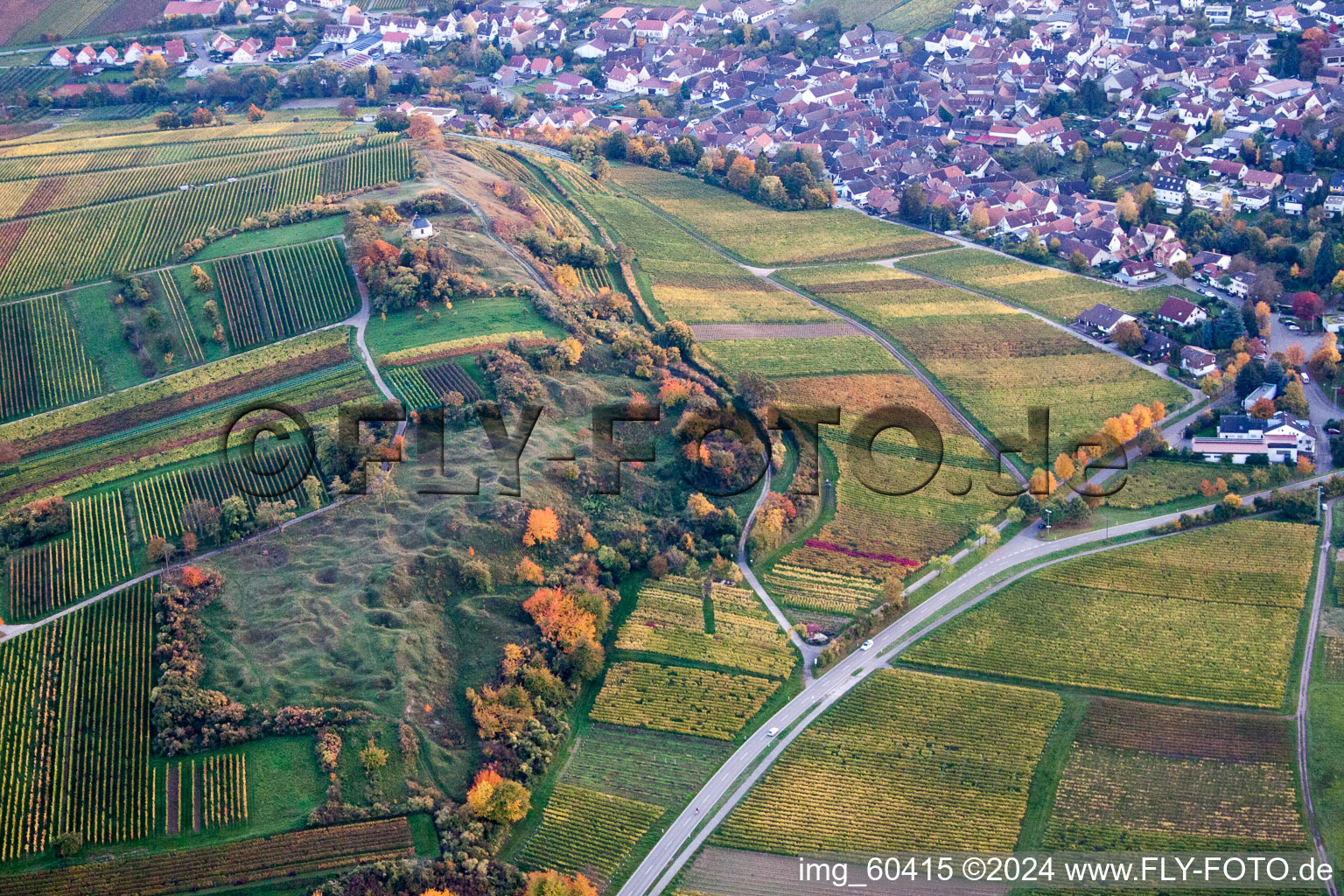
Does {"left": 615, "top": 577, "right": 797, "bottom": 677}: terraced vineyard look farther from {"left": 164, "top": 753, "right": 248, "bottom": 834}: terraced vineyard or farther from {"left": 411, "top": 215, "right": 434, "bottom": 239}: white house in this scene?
{"left": 411, "top": 215, "right": 434, "bottom": 239}: white house

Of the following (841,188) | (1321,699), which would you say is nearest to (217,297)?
(841,188)

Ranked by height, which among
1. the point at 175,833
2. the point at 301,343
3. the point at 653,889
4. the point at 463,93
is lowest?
the point at 653,889

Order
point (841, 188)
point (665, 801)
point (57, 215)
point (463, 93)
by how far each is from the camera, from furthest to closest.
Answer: point (463, 93) → point (841, 188) → point (57, 215) → point (665, 801)

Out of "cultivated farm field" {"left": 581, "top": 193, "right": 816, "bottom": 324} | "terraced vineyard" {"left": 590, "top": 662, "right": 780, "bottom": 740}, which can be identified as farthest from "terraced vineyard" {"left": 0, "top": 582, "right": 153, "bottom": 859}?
"cultivated farm field" {"left": 581, "top": 193, "right": 816, "bottom": 324}

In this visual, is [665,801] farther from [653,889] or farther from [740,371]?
[740,371]

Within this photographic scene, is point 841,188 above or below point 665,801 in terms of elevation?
above

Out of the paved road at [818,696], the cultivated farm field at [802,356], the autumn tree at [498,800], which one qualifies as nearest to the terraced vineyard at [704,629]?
the paved road at [818,696]

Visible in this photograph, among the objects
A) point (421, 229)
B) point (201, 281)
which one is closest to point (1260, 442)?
point (421, 229)
